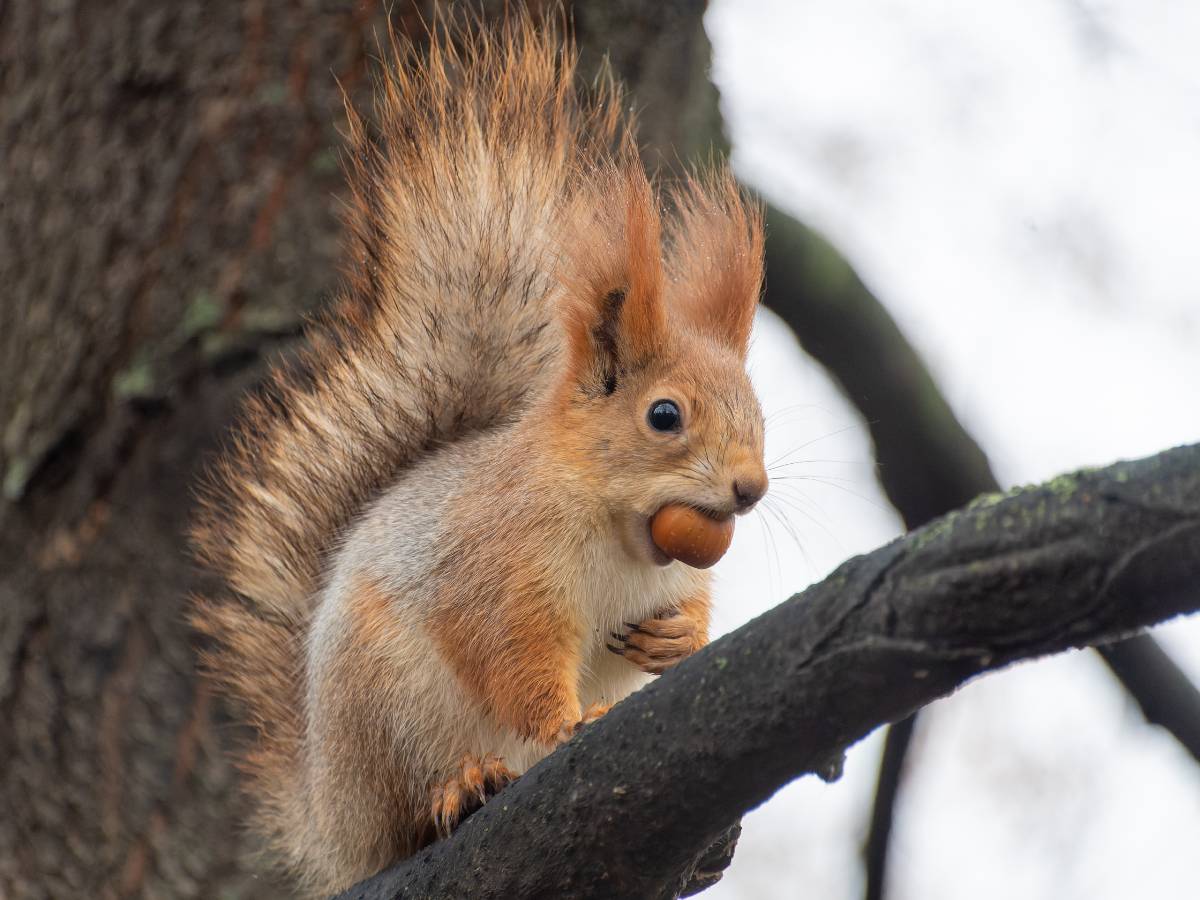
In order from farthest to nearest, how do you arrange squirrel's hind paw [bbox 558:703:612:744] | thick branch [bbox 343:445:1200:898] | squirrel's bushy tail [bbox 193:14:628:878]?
squirrel's bushy tail [bbox 193:14:628:878]
squirrel's hind paw [bbox 558:703:612:744]
thick branch [bbox 343:445:1200:898]

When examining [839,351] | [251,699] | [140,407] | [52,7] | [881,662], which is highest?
[881,662]

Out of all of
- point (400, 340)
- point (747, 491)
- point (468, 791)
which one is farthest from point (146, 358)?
point (747, 491)

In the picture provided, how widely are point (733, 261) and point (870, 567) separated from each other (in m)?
0.94

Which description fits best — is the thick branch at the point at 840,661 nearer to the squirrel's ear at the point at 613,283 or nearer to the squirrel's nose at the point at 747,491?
the squirrel's nose at the point at 747,491

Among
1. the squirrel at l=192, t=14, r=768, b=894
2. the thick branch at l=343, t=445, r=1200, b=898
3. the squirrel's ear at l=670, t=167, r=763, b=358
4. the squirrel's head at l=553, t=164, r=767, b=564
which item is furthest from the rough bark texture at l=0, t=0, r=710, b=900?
the thick branch at l=343, t=445, r=1200, b=898

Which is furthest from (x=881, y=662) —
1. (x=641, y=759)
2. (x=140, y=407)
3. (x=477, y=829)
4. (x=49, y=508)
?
(x=49, y=508)

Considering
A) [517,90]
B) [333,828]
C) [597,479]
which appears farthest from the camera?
[517,90]

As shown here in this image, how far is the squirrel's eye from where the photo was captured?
1.60 metres

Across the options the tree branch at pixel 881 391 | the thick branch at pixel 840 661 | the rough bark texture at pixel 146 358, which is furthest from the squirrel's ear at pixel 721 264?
the thick branch at pixel 840 661

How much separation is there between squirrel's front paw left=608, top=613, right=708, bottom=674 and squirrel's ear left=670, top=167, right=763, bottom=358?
39 centimetres

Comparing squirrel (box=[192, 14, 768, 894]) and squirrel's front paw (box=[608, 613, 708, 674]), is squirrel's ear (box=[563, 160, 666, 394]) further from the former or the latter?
squirrel's front paw (box=[608, 613, 708, 674])

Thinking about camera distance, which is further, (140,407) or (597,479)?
(140,407)

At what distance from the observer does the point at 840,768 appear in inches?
46.6

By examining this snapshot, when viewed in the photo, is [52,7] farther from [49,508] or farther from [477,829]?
[477,829]
